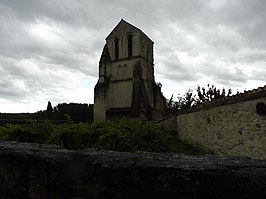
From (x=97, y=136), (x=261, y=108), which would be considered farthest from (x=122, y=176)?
(x=261, y=108)

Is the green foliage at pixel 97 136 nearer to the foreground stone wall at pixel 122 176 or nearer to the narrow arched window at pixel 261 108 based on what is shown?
Answer: the foreground stone wall at pixel 122 176

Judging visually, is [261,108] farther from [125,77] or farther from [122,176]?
[125,77]

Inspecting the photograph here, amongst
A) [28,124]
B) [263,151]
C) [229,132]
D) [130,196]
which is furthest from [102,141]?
[229,132]

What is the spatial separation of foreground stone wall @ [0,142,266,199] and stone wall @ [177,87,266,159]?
8725 millimetres

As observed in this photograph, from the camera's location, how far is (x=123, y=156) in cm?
187

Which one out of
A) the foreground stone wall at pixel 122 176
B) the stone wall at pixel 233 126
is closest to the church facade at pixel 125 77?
the stone wall at pixel 233 126

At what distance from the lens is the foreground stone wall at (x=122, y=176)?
5.17ft

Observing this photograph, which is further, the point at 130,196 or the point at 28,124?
the point at 28,124

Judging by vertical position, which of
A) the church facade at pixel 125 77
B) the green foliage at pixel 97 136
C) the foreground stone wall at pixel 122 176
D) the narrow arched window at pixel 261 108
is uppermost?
the church facade at pixel 125 77

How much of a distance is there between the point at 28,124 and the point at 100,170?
21.7 feet

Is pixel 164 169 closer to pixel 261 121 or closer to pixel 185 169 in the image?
pixel 185 169

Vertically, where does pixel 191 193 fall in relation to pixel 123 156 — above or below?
below

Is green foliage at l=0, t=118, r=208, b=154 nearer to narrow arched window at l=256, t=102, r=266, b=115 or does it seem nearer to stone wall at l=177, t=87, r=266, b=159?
narrow arched window at l=256, t=102, r=266, b=115

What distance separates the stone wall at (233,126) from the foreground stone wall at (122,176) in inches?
344
